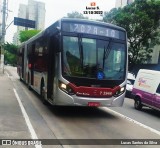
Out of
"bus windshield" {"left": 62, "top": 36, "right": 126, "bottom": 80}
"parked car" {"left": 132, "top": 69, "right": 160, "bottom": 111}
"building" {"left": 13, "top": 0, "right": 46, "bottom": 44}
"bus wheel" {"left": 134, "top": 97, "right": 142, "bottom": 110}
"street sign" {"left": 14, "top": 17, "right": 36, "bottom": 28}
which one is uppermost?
"building" {"left": 13, "top": 0, "right": 46, "bottom": 44}

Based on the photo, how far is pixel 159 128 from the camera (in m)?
11.3

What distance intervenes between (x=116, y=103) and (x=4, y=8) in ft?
100

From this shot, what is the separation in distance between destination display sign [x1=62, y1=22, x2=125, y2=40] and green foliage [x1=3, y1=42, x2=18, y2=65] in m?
86.9

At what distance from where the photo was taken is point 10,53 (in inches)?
4220

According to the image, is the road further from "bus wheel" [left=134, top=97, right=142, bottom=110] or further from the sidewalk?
"bus wheel" [left=134, top=97, right=142, bottom=110]

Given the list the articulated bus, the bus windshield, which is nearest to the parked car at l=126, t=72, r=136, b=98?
the articulated bus

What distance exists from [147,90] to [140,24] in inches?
787

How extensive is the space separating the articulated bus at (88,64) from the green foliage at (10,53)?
8699 cm

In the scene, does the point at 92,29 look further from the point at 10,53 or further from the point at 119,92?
the point at 10,53

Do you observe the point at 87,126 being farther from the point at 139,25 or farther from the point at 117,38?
the point at 139,25

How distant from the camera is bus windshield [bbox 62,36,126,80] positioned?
11438mm

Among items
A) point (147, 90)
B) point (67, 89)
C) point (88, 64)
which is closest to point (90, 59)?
point (88, 64)

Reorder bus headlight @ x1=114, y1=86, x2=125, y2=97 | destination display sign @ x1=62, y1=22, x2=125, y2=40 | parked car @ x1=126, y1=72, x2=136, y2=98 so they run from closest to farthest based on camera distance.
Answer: destination display sign @ x1=62, y1=22, x2=125, y2=40, bus headlight @ x1=114, y1=86, x2=125, y2=97, parked car @ x1=126, y1=72, x2=136, y2=98

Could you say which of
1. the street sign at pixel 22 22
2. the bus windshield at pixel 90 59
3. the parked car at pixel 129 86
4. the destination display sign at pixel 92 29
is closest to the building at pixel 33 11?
the street sign at pixel 22 22
